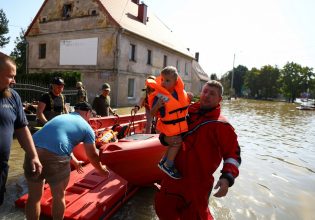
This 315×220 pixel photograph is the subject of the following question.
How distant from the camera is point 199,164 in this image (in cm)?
289

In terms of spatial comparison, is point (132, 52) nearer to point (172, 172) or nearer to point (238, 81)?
point (172, 172)

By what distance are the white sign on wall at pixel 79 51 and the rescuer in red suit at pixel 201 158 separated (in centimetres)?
2059

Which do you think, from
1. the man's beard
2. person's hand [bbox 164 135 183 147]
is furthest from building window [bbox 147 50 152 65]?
the man's beard

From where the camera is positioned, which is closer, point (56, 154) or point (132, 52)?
Answer: point (56, 154)

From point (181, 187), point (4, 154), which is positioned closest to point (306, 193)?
point (181, 187)

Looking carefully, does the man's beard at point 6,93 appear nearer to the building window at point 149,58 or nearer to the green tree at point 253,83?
the building window at point 149,58

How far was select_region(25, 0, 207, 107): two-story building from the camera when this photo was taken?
71.6 feet

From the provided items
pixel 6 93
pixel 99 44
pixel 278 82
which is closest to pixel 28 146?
pixel 6 93

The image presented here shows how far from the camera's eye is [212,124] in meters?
2.84

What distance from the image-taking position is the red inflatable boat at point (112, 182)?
4.01 metres

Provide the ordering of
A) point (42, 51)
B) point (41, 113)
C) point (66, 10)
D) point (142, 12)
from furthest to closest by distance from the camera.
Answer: point (42, 51)
point (142, 12)
point (66, 10)
point (41, 113)

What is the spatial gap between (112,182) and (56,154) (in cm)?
190

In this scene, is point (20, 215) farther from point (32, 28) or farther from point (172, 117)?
point (32, 28)

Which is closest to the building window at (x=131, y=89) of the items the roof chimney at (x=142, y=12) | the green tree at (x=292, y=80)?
the roof chimney at (x=142, y=12)
